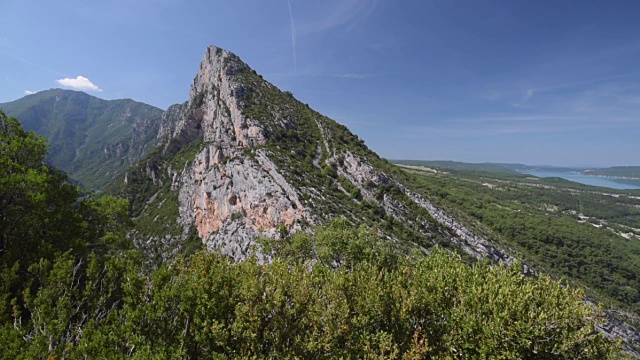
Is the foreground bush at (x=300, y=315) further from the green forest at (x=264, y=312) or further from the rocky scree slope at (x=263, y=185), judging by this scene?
the rocky scree slope at (x=263, y=185)

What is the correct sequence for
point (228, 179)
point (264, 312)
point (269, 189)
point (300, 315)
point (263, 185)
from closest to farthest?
point (264, 312) → point (300, 315) → point (269, 189) → point (263, 185) → point (228, 179)

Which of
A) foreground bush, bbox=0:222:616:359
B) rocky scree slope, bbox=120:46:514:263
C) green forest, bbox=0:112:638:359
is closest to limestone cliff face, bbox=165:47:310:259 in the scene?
rocky scree slope, bbox=120:46:514:263

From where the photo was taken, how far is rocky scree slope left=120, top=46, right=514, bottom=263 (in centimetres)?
6132

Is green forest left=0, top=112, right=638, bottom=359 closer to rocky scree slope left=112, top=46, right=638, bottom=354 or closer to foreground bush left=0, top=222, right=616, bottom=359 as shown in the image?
foreground bush left=0, top=222, right=616, bottom=359

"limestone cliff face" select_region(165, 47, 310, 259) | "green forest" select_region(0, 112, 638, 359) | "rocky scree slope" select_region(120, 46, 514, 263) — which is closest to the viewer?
"green forest" select_region(0, 112, 638, 359)

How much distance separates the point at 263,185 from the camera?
2527 inches

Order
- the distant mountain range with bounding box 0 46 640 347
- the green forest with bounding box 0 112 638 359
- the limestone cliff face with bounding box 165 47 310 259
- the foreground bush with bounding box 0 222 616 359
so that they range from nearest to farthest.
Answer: the green forest with bounding box 0 112 638 359 → the foreground bush with bounding box 0 222 616 359 → the limestone cliff face with bounding box 165 47 310 259 → the distant mountain range with bounding box 0 46 640 347

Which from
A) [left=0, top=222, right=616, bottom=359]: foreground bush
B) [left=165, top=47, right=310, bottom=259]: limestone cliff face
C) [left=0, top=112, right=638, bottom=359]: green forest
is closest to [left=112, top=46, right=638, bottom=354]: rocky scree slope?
[left=165, top=47, right=310, bottom=259]: limestone cliff face

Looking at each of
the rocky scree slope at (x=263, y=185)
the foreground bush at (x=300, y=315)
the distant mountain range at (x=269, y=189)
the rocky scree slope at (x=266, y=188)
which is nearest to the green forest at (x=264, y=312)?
the foreground bush at (x=300, y=315)

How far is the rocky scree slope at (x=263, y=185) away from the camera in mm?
61322

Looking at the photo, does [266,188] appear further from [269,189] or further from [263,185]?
[263,185]

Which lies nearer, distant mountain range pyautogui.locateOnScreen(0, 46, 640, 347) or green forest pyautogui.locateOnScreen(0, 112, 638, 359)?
green forest pyautogui.locateOnScreen(0, 112, 638, 359)

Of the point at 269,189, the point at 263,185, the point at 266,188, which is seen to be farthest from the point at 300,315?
the point at 263,185

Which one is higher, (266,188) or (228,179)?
(228,179)
